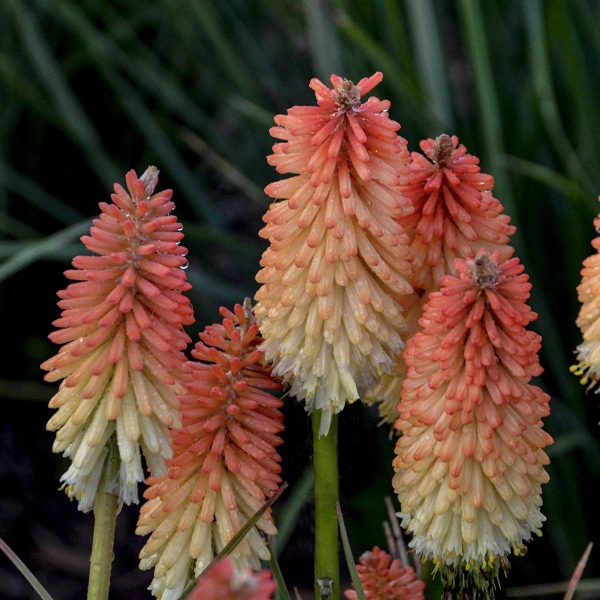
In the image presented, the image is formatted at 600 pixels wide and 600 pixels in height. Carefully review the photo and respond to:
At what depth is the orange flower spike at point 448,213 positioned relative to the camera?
1341mm

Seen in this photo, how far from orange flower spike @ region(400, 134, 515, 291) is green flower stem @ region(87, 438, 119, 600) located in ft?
1.50

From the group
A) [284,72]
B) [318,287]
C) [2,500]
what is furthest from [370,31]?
[318,287]

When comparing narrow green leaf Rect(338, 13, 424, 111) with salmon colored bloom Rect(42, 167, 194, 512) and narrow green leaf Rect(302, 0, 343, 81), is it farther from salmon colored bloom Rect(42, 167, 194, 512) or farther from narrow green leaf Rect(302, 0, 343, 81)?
salmon colored bloom Rect(42, 167, 194, 512)

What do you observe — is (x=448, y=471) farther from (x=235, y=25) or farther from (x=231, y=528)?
(x=235, y=25)

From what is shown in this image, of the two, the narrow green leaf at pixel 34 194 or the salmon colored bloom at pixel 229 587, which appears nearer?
the salmon colored bloom at pixel 229 587

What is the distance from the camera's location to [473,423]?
1265mm

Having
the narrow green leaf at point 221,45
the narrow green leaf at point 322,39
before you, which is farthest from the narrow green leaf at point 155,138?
the narrow green leaf at point 322,39

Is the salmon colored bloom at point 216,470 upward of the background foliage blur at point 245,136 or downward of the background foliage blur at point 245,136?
downward

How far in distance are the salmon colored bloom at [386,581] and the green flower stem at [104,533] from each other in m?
0.33

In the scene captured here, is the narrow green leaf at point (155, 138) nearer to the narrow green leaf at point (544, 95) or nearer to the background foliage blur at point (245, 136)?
the background foliage blur at point (245, 136)

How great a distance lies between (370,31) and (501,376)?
8.00 ft

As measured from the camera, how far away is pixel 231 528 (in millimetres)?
1269

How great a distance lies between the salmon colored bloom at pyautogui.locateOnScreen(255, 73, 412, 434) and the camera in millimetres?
1265

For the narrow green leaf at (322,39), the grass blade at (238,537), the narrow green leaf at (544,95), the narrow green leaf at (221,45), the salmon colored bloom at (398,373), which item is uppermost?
the narrow green leaf at (221,45)
